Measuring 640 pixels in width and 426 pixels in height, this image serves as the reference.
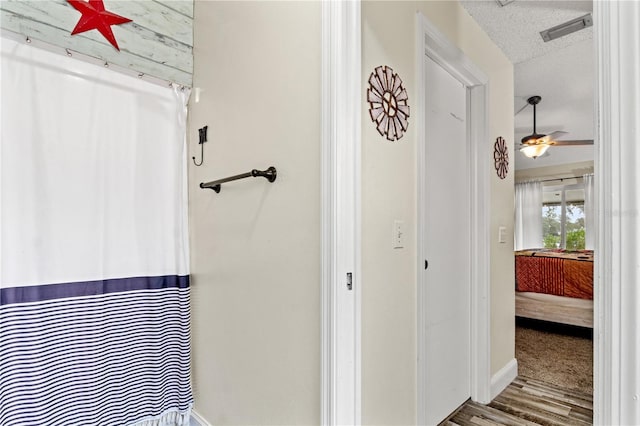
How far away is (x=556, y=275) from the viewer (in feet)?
11.9

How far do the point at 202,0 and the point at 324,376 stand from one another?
187cm

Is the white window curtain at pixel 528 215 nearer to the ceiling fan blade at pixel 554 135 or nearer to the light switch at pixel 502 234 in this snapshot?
the ceiling fan blade at pixel 554 135

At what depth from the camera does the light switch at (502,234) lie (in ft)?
7.80

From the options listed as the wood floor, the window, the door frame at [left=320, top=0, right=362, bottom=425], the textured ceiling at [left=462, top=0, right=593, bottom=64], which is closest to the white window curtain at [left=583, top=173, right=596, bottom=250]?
the window

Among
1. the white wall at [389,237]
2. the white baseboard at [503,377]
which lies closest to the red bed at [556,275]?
the white baseboard at [503,377]

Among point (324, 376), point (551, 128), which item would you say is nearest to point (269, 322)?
point (324, 376)

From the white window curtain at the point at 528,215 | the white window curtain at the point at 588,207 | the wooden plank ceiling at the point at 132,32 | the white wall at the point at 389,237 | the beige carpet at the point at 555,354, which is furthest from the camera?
the white window curtain at the point at 528,215

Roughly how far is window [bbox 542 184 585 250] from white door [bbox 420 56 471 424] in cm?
579

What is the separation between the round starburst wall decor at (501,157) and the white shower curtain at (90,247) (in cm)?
197

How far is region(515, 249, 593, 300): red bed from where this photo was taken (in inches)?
134

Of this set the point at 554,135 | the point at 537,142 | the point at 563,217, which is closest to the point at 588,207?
the point at 563,217

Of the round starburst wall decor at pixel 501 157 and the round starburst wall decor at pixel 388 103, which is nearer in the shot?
the round starburst wall decor at pixel 388 103

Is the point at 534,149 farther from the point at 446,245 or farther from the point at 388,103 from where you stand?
the point at 388,103

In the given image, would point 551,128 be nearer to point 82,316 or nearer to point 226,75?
point 226,75
